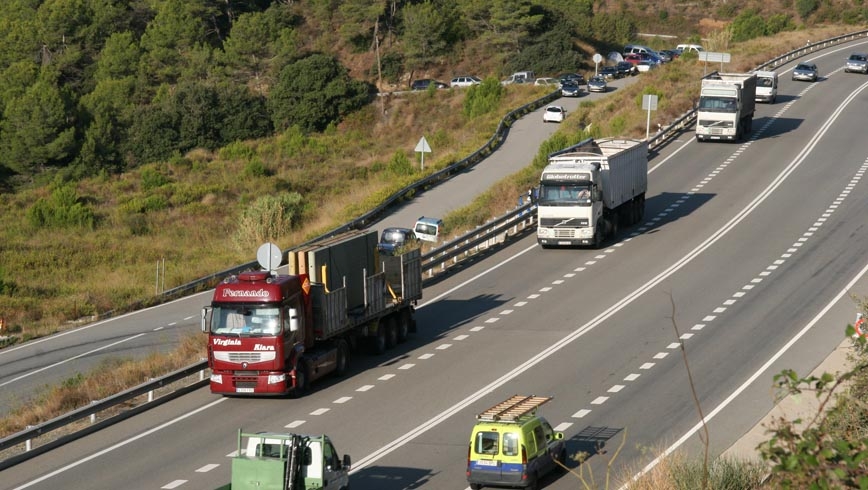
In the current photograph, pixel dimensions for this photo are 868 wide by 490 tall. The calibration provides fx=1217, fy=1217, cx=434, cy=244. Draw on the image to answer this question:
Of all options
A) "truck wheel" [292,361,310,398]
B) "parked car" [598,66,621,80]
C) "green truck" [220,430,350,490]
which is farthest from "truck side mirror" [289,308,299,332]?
"parked car" [598,66,621,80]

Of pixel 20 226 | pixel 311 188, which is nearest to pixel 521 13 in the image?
pixel 311 188

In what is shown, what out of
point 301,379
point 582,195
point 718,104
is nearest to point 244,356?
point 301,379

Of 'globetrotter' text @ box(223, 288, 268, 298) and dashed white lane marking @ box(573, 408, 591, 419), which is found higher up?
'globetrotter' text @ box(223, 288, 268, 298)

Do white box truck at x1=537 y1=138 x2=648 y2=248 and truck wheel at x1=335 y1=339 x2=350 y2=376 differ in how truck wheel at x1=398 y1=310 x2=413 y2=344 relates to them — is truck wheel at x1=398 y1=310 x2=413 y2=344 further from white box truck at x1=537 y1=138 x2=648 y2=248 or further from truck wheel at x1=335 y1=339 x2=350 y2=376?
white box truck at x1=537 y1=138 x2=648 y2=248

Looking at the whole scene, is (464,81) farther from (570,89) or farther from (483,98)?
(570,89)

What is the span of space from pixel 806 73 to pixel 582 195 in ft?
144

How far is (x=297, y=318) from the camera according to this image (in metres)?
25.2

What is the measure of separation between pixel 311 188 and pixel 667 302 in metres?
44.9

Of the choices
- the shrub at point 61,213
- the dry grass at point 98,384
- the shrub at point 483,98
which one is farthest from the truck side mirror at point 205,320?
the shrub at point 483,98

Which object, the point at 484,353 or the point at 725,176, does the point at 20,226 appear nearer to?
the point at 725,176

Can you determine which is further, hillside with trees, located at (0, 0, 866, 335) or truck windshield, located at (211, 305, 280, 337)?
hillside with trees, located at (0, 0, 866, 335)

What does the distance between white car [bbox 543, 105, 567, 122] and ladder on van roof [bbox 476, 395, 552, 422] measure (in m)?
59.3

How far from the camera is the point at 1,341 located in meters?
37.1

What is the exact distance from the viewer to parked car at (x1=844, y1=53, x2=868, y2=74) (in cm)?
8119
